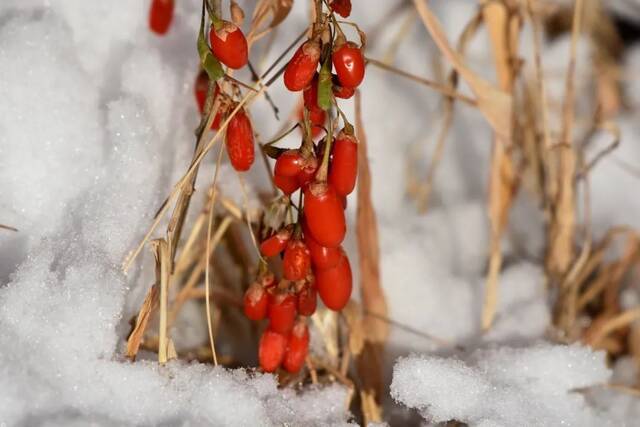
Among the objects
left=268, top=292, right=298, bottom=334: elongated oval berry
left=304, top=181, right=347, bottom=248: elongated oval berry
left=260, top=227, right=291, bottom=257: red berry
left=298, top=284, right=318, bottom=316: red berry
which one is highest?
left=304, top=181, right=347, bottom=248: elongated oval berry

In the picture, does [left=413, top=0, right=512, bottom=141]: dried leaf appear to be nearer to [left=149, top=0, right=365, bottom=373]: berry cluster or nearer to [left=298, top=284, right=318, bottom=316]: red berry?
[left=149, top=0, right=365, bottom=373]: berry cluster

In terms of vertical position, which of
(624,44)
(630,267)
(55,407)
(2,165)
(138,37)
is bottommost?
(55,407)

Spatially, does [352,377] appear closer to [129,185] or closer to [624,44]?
[129,185]

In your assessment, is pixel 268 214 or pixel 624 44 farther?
pixel 624 44

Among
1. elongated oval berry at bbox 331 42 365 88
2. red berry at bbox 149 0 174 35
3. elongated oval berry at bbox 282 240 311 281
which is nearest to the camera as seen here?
elongated oval berry at bbox 331 42 365 88

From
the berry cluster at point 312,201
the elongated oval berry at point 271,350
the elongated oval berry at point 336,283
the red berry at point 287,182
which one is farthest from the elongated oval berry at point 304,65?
the elongated oval berry at point 271,350

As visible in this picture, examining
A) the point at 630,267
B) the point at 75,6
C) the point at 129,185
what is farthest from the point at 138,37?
the point at 630,267

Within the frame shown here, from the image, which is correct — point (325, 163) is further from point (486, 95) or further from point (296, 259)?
point (486, 95)

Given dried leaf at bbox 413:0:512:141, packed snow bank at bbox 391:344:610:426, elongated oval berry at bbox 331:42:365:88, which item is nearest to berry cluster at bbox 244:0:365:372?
elongated oval berry at bbox 331:42:365:88
